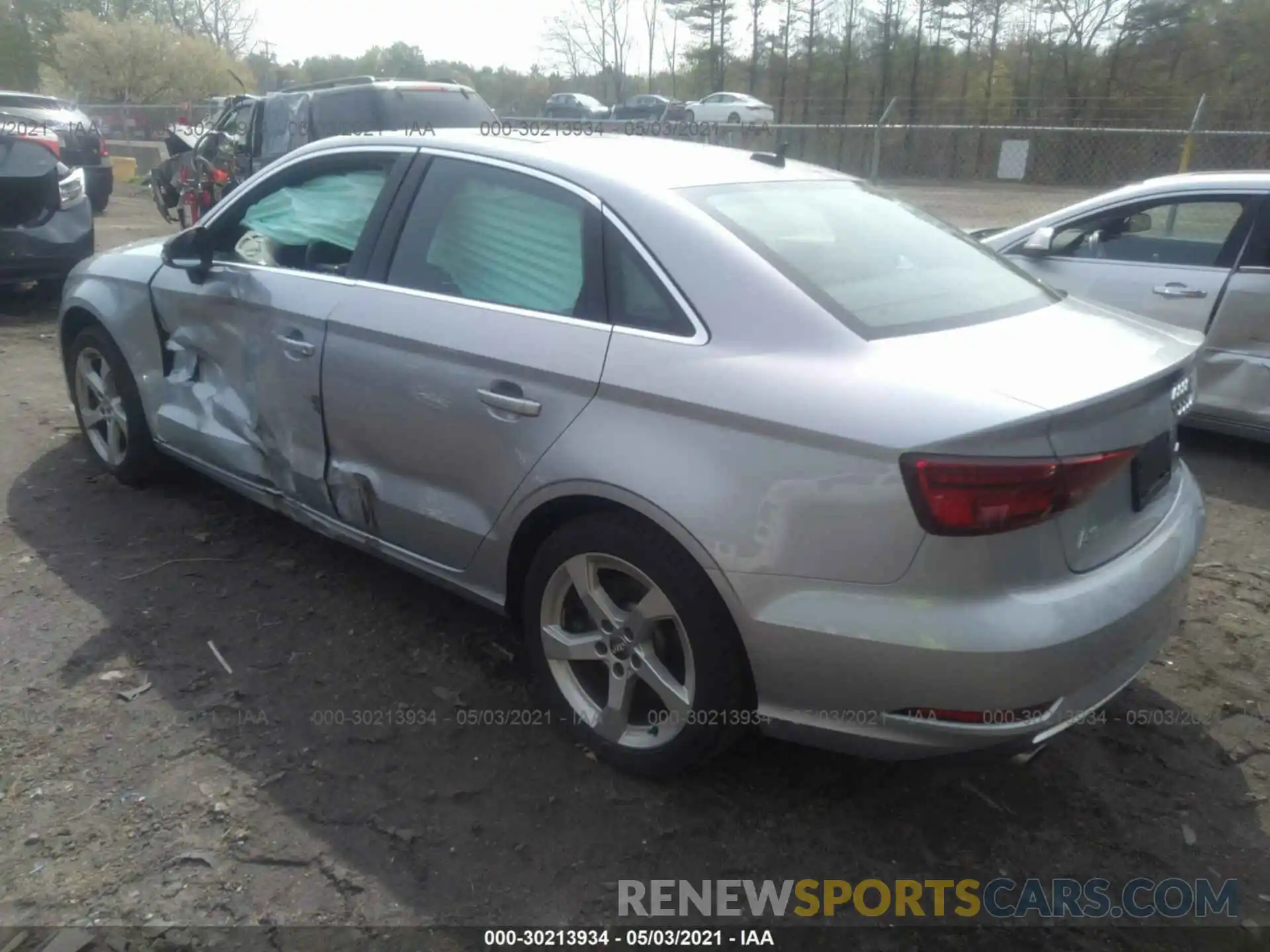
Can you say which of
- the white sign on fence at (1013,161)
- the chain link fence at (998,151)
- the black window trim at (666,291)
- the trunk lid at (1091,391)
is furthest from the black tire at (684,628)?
the white sign on fence at (1013,161)

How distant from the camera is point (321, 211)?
12.2ft

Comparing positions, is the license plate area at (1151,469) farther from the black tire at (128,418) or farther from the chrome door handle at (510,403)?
the black tire at (128,418)

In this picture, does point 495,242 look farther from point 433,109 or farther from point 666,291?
point 433,109

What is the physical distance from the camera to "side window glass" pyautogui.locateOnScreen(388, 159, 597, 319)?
9.37 feet

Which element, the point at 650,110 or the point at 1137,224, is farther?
the point at 650,110

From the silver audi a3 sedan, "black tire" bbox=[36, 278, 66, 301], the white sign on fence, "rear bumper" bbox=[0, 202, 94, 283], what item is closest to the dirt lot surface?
the silver audi a3 sedan

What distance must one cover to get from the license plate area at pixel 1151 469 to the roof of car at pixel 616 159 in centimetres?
137

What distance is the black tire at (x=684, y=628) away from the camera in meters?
2.45

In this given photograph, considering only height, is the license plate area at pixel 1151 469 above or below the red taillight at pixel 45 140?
below

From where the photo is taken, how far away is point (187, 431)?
4090 mm

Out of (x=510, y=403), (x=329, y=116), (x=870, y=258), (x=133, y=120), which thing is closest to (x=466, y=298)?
(x=510, y=403)

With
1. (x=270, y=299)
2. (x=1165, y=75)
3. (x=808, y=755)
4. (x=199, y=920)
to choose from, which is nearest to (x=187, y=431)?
(x=270, y=299)

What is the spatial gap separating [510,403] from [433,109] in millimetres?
8892

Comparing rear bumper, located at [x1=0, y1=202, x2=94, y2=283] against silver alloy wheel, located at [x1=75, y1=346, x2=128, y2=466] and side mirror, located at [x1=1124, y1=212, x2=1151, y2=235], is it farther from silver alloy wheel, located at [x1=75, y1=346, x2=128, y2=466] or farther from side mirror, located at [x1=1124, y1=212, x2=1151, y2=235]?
side mirror, located at [x1=1124, y1=212, x2=1151, y2=235]
